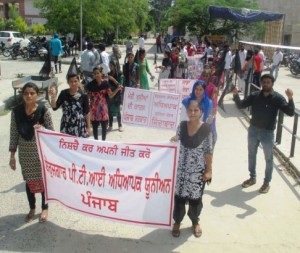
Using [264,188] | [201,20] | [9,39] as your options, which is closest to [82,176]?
[264,188]

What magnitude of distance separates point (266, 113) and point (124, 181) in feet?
8.36

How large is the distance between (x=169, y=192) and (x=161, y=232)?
0.67 metres

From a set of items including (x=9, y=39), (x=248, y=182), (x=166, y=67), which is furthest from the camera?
(x=9, y=39)

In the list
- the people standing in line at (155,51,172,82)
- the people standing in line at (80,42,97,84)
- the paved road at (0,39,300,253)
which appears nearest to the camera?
the paved road at (0,39,300,253)

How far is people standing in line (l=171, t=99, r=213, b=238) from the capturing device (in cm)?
437

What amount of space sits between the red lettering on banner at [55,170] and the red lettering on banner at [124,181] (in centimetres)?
59

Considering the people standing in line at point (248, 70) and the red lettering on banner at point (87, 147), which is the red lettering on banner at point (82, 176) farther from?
the people standing in line at point (248, 70)

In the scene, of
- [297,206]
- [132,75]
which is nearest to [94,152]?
[297,206]

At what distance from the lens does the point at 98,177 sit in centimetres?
459

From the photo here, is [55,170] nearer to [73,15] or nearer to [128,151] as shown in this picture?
[128,151]

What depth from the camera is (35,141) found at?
188 inches

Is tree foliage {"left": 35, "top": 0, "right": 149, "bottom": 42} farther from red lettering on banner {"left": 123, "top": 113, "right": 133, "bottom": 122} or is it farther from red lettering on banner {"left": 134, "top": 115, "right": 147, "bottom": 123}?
red lettering on banner {"left": 134, "top": 115, "right": 147, "bottom": 123}

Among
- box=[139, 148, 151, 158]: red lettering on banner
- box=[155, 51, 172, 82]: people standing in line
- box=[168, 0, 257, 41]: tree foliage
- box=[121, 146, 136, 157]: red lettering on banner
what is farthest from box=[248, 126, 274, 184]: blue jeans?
box=[168, 0, 257, 41]: tree foliage

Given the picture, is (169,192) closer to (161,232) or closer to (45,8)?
(161,232)
